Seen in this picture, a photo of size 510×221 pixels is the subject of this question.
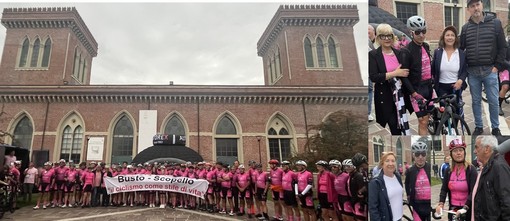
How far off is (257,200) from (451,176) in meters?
2.00

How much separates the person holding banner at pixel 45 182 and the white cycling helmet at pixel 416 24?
2986mm

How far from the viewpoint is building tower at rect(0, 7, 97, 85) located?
9.98ft

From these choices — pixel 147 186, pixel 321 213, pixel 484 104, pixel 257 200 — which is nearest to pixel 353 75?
pixel 484 104

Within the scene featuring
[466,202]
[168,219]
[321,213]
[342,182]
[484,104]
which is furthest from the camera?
[168,219]

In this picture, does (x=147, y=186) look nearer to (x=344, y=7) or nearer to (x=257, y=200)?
(x=257, y=200)

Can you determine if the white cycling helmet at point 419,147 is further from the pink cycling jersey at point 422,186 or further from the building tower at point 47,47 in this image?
the building tower at point 47,47

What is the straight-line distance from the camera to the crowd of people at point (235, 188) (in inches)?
101

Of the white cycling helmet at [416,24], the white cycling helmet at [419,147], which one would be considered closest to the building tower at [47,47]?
the white cycling helmet at [416,24]

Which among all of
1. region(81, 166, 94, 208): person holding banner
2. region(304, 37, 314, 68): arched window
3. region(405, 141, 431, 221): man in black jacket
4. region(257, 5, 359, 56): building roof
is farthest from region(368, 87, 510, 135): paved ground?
region(81, 166, 94, 208): person holding banner

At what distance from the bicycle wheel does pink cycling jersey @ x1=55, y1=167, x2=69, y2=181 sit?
284 cm

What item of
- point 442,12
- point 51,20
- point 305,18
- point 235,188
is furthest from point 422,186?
point 51,20

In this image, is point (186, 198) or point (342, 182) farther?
point (186, 198)

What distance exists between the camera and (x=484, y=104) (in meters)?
2.03

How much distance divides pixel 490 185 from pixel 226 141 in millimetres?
2208
